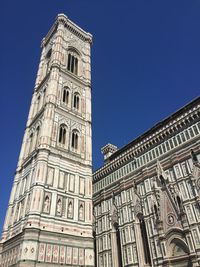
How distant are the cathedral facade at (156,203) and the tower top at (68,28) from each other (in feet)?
66.7

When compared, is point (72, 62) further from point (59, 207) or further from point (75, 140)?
point (59, 207)

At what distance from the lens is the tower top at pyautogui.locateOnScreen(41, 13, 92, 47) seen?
36250 millimetres

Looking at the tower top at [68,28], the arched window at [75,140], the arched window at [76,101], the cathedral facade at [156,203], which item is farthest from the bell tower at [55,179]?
the tower top at [68,28]

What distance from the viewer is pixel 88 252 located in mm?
19516

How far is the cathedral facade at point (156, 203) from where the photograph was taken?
18.2 metres

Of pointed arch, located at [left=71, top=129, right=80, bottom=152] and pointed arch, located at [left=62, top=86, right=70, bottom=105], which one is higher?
pointed arch, located at [left=62, top=86, right=70, bottom=105]

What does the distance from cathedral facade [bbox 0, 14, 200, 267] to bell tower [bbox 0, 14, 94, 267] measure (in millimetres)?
75

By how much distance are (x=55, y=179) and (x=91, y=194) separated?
411 cm

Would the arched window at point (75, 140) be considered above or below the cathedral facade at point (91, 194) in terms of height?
above

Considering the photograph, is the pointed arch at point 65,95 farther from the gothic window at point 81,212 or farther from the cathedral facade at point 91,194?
the gothic window at point 81,212

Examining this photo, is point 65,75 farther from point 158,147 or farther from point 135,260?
point 135,260

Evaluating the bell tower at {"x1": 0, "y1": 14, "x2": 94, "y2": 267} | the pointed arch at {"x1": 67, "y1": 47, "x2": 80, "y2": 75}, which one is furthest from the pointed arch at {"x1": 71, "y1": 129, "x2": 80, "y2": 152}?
the pointed arch at {"x1": 67, "y1": 47, "x2": 80, "y2": 75}

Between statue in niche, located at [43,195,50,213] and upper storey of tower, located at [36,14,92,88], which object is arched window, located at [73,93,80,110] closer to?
upper storey of tower, located at [36,14,92,88]

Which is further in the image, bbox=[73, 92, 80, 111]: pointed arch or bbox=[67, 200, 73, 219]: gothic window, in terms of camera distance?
bbox=[73, 92, 80, 111]: pointed arch
